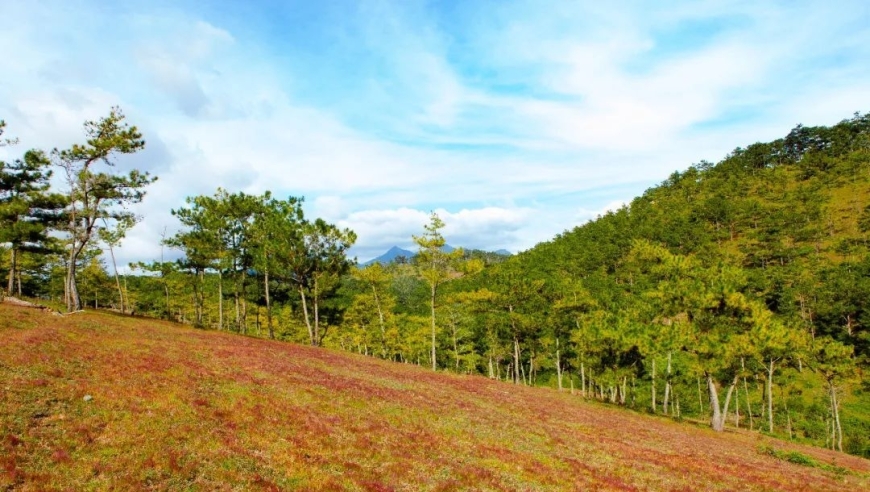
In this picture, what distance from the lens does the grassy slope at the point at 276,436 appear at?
1368 cm

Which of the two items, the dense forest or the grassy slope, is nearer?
the grassy slope

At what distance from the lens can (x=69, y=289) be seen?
51969 mm

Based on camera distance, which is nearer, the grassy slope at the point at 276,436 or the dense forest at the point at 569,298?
the grassy slope at the point at 276,436

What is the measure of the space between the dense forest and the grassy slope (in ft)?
58.7

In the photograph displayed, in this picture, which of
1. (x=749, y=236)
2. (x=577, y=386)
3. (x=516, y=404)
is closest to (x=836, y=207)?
(x=749, y=236)

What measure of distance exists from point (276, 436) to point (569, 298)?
65.2 meters

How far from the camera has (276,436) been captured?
17938 millimetres

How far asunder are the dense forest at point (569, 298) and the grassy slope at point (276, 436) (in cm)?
1788

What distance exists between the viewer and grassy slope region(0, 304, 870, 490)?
13680 mm

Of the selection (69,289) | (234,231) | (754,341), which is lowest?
(754,341)

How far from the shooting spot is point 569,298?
76.1m

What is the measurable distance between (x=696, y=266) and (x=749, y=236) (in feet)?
431

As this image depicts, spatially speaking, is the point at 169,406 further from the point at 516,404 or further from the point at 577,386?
the point at 577,386

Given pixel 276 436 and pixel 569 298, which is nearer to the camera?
pixel 276 436
